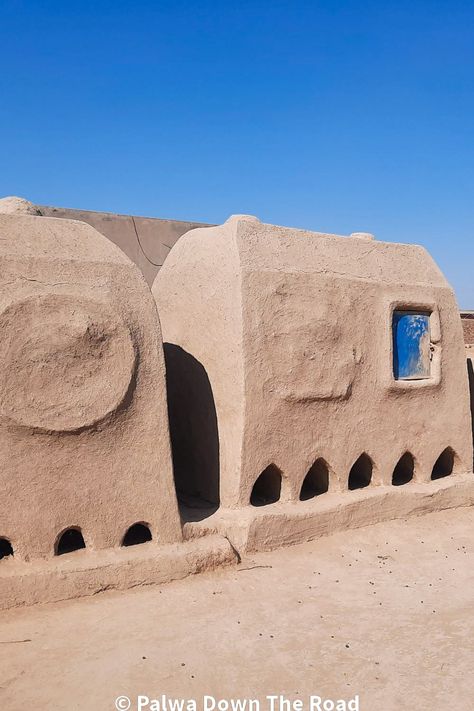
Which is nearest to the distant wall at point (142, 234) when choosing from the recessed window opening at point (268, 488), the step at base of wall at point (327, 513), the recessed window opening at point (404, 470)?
the recessed window opening at point (268, 488)

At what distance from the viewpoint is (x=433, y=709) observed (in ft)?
12.0

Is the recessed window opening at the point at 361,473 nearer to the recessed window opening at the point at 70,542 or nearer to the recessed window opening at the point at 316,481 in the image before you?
the recessed window opening at the point at 316,481

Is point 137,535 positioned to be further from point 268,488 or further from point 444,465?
point 444,465

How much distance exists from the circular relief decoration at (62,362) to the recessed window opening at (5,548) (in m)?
1.02

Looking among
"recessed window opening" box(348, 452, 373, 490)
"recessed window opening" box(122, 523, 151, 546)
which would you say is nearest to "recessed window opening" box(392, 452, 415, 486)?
"recessed window opening" box(348, 452, 373, 490)

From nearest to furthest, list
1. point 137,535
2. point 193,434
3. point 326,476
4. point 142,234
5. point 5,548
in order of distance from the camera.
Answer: point 5,548, point 137,535, point 193,434, point 326,476, point 142,234

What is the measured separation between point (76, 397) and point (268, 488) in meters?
2.45

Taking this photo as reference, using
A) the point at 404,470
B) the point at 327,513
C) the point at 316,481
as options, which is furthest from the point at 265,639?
the point at 404,470

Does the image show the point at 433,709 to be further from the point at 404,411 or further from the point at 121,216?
the point at 121,216

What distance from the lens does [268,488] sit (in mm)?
6562

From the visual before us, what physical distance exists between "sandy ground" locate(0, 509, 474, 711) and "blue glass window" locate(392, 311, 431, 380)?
2.12 m

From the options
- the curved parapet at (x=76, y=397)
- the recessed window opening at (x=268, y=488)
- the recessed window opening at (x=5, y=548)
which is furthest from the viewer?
the recessed window opening at (x=268, y=488)

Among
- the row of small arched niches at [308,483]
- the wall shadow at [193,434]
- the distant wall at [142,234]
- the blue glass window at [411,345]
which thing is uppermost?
the distant wall at [142,234]

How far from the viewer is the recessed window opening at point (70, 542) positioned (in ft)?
16.7
